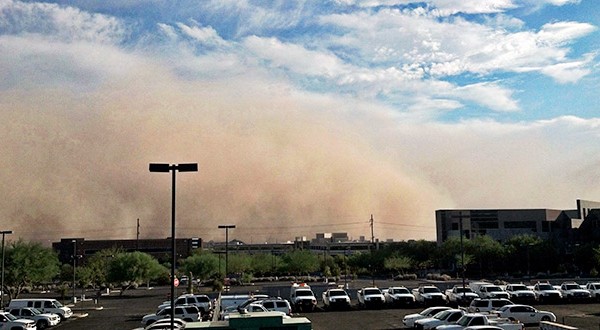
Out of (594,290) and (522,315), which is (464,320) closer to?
(522,315)

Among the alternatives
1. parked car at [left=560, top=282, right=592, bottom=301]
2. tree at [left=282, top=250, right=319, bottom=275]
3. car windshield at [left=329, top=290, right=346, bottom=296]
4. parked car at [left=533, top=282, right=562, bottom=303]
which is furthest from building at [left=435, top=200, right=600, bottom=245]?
car windshield at [left=329, top=290, right=346, bottom=296]

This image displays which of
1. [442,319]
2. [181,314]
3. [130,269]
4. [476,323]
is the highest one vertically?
[130,269]

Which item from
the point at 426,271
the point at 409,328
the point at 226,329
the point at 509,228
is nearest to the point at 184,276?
the point at 426,271

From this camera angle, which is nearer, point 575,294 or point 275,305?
point 275,305

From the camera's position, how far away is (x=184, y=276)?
4237 inches

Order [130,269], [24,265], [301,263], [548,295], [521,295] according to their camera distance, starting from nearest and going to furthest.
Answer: [521,295] < [548,295] < [24,265] < [130,269] < [301,263]

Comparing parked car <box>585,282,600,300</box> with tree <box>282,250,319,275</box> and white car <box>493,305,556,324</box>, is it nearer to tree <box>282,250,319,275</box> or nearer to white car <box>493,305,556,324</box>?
white car <box>493,305,556,324</box>

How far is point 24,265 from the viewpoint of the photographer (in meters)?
64.3

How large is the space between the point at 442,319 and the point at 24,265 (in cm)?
4927

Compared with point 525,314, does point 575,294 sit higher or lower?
lower

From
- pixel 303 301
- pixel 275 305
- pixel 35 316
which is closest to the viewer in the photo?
pixel 275 305

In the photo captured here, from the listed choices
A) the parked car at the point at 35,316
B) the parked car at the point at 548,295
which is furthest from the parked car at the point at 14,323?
the parked car at the point at 548,295

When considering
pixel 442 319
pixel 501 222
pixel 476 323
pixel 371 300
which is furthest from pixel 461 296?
pixel 501 222

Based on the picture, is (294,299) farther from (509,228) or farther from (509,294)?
(509,228)
